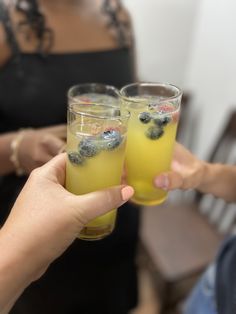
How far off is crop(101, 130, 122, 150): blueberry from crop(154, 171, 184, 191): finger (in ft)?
0.51

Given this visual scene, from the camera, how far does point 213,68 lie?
5.26 ft

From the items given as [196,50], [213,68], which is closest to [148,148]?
[213,68]

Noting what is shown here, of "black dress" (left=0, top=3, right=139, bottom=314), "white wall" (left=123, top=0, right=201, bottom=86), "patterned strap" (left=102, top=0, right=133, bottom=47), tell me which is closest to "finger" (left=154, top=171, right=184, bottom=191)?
"black dress" (left=0, top=3, right=139, bottom=314)

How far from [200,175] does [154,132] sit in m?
0.19

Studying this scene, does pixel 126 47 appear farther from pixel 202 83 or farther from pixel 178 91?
pixel 202 83

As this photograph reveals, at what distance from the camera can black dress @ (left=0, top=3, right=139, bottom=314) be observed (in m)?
0.82

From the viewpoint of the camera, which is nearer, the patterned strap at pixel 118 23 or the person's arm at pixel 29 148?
the person's arm at pixel 29 148

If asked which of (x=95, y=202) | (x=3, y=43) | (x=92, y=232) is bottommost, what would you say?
(x=92, y=232)

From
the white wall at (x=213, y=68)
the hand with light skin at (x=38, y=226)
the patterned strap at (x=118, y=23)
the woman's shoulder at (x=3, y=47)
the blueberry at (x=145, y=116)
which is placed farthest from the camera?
the white wall at (x=213, y=68)

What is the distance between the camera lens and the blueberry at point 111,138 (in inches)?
20.1

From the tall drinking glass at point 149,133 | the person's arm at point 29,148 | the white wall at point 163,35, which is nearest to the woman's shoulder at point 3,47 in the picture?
the person's arm at point 29,148

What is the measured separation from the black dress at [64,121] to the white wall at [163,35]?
0.64 meters

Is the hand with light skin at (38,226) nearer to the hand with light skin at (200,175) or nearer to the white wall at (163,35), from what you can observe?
the hand with light skin at (200,175)

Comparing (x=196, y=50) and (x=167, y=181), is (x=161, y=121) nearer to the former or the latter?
(x=167, y=181)
